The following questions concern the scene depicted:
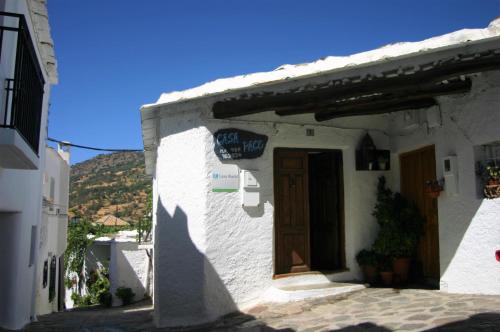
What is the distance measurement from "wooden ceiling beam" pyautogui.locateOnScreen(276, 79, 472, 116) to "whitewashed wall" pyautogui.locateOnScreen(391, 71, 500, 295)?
22 centimetres

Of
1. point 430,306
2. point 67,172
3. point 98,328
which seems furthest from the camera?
point 67,172

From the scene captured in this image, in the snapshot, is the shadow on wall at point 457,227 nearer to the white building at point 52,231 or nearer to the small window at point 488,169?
the small window at point 488,169

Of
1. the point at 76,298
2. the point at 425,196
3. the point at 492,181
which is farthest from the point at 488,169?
the point at 76,298

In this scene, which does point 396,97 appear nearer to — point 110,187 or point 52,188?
point 52,188

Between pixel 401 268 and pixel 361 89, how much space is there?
11.2ft

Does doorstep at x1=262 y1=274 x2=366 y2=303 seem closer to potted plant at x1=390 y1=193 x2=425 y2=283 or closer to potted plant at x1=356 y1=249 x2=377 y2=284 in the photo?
potted plant at x1=356 y1=249 x2=377 y2=284

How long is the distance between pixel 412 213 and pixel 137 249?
13.9 meters

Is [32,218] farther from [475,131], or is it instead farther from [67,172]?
[67,172]

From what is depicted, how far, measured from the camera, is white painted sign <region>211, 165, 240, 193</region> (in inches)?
287

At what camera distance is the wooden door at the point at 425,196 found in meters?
7.76

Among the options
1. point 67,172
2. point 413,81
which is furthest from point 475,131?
point 67,172

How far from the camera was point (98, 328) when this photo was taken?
7.88 meters

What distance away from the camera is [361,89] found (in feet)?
20.5

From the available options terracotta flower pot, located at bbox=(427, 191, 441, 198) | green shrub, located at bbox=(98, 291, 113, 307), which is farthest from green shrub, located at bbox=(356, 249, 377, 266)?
green shrub, located at bbox=(98, 291, 113, 307)
